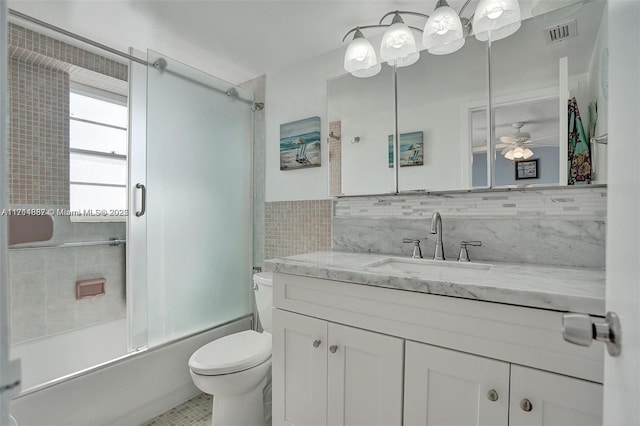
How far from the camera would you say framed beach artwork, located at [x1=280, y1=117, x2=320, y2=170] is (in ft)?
6.75

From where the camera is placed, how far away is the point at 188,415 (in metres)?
1.83

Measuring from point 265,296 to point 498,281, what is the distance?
1.31 m

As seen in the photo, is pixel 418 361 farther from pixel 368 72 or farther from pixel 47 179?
pixel 47 179

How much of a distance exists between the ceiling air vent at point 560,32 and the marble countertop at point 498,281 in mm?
924

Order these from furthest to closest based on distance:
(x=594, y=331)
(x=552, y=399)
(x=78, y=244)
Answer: (x=78, y=244) < (x=552, y=399) < (x=594, y=331)

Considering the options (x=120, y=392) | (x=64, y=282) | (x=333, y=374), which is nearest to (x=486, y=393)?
(x=333, y=374)

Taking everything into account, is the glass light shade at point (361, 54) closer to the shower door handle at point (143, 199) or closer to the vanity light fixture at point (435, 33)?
the vanity light fixture at point (435, 33)

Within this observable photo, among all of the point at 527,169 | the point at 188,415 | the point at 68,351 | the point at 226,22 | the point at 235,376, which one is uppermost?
the point at 226,22

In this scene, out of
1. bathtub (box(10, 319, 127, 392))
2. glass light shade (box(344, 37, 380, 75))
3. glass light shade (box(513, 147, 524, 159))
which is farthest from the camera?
bathtub (box(10, 319, 127, 392))

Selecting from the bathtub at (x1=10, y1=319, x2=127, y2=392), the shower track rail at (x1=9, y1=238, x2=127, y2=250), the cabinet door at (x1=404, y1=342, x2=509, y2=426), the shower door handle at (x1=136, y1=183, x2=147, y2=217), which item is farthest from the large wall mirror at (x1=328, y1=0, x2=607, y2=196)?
the bathtub at (x1=10, y1=319, x2=127, y2=392)

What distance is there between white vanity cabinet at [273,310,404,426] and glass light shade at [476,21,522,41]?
135cm

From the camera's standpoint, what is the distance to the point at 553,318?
2.79 feet

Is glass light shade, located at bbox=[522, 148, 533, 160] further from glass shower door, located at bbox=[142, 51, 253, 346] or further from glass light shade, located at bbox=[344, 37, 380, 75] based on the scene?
glass shower door, located at bbox=[142, 51, 253, 346]

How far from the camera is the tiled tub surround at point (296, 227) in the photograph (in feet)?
6.64
